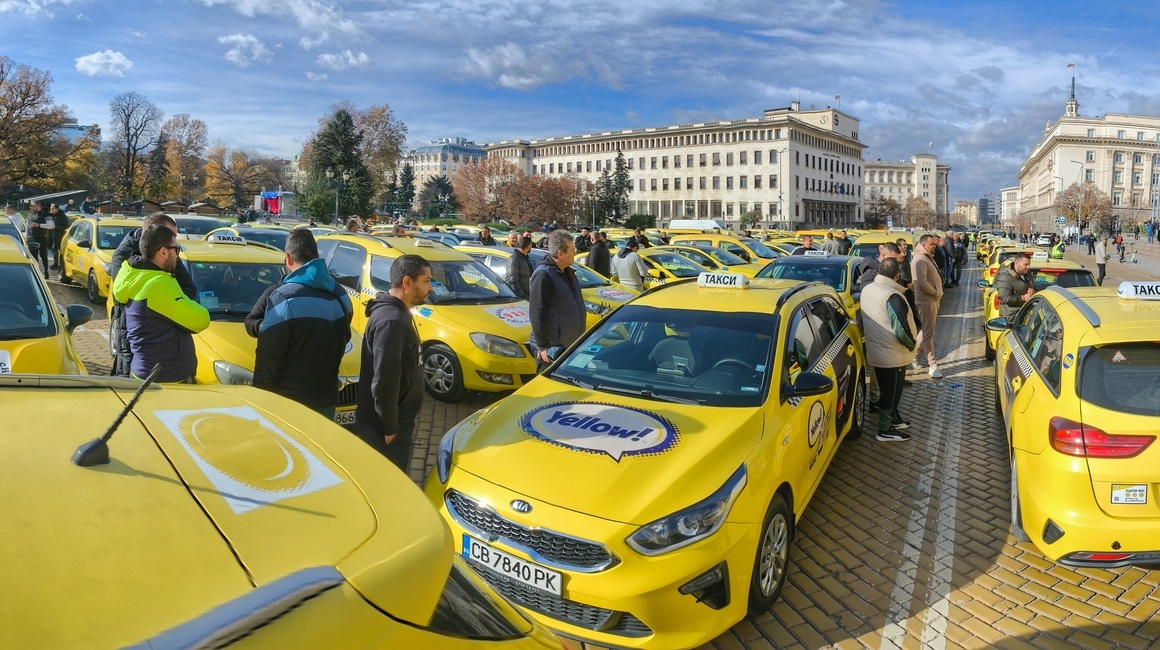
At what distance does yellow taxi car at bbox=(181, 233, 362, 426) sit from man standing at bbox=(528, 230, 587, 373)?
1.61 metres

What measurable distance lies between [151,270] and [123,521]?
→ 13.0ft

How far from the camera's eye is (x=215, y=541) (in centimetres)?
137

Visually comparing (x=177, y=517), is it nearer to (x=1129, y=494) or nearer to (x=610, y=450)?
(x=610, y=450)

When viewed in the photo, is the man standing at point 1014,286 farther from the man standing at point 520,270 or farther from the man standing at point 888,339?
the man standing at point 520,270

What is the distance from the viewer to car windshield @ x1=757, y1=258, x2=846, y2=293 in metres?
10.9

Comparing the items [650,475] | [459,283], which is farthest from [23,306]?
[650,475]

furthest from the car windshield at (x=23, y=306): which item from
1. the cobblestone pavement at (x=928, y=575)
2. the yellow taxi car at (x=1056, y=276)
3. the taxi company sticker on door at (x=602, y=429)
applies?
the yellow taxi car at (x=1056, y=276)

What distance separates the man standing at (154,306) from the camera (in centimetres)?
469

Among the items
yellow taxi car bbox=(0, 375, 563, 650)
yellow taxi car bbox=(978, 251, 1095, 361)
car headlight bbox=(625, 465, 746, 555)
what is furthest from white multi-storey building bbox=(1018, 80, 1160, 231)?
yellow taxi car bbox=(0, 375, 563, 650)

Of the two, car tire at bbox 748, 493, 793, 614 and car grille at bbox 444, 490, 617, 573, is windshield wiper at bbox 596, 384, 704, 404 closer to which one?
car tire at bbox 748, 493, 793, 614

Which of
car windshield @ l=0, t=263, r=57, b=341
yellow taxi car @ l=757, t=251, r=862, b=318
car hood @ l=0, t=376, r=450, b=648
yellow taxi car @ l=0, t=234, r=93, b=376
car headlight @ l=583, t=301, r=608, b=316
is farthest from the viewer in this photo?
yellow taxi car @ l=757, t=251, r=862, b=318

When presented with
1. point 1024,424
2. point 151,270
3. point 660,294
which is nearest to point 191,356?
point 151,270

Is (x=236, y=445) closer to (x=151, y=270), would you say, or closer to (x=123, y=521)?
(x=123, y=521)

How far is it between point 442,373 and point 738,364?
4175 mm
